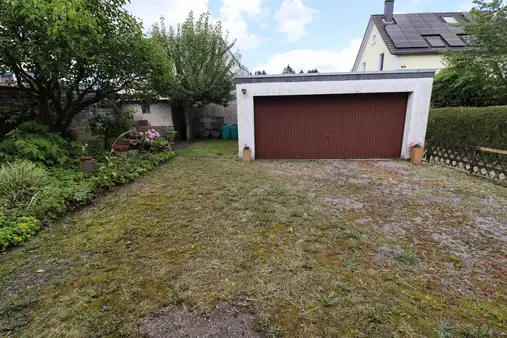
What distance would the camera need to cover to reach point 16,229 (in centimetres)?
274

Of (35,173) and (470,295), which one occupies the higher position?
(35,173)

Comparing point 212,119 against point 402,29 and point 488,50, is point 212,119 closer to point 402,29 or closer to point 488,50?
point 488,50

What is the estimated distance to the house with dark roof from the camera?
12.7 metres

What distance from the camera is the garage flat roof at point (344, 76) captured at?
251 inches

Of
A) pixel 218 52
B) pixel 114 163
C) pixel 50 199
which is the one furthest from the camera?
pixel 218 52

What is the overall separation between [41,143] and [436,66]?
17.0m

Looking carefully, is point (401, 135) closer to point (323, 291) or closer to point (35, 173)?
point (323, 291)

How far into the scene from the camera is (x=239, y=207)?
12.3ft

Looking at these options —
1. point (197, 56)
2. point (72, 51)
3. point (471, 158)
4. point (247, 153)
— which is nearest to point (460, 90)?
point (471, 158)

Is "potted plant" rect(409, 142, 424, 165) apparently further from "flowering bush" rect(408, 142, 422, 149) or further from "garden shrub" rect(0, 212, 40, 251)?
"garden shrub" rect(0, 212, 40, 251)

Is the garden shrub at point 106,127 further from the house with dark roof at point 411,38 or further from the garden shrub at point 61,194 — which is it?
the house with dark roof at point 411,38

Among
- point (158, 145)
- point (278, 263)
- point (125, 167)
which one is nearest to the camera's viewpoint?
point (278, 263)

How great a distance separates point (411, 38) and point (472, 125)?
9340 mm

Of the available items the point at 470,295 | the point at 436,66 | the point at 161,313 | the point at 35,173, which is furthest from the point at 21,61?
the point at 436,66
